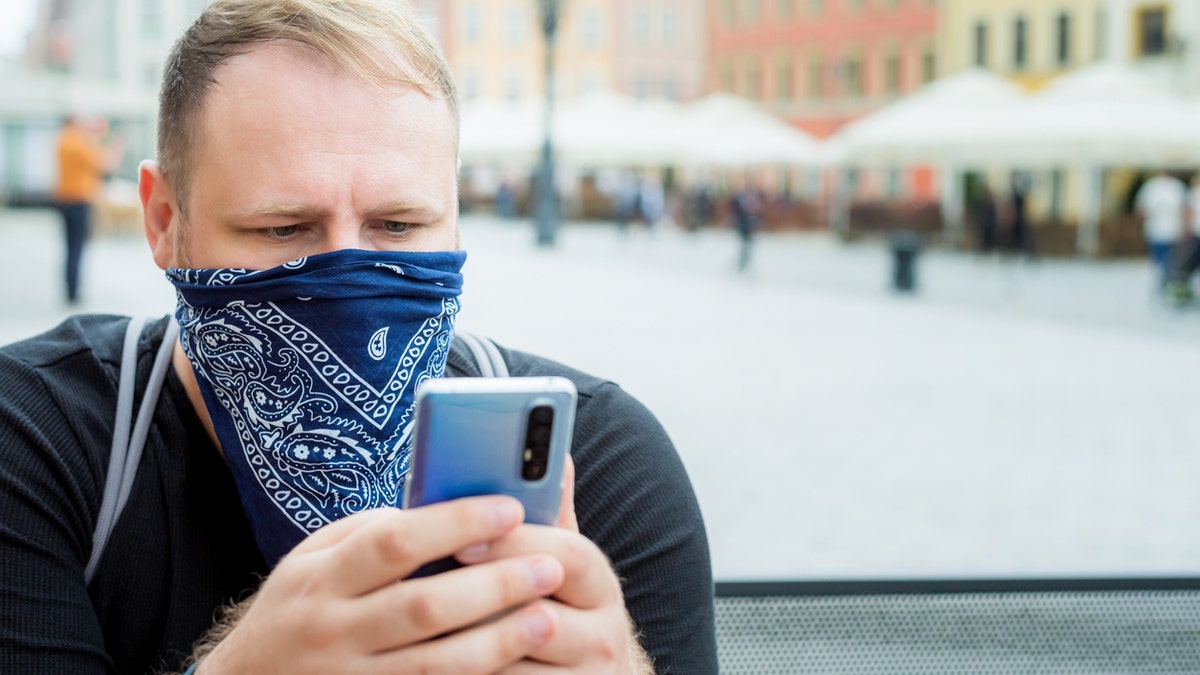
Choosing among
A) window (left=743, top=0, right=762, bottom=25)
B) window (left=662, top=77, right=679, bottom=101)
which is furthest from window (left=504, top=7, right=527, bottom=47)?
window (left=743, top=0, right=762, bottom=25)

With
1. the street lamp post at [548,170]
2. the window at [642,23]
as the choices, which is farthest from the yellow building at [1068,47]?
the window at [642,23]

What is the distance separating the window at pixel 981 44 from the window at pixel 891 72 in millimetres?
6602

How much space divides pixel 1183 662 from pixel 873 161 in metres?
27.0

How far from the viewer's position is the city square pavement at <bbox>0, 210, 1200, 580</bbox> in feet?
21.5

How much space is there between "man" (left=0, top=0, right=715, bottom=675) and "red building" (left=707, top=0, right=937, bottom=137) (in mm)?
54137

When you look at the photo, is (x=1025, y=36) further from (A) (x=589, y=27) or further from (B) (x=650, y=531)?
(B) (x=650, y=531)

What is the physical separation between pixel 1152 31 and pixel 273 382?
41.7 metres

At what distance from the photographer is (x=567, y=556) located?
109 cm

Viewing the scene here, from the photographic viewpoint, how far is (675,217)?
46656 millimetres

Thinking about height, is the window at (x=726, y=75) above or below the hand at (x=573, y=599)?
above

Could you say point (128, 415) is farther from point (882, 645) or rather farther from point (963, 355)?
point (963, 355)

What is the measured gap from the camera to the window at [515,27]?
264ft

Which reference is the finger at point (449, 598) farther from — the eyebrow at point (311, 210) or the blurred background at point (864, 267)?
the blurred background at point (864, 267)

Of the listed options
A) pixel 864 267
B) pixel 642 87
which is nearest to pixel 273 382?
pixel 864 267
